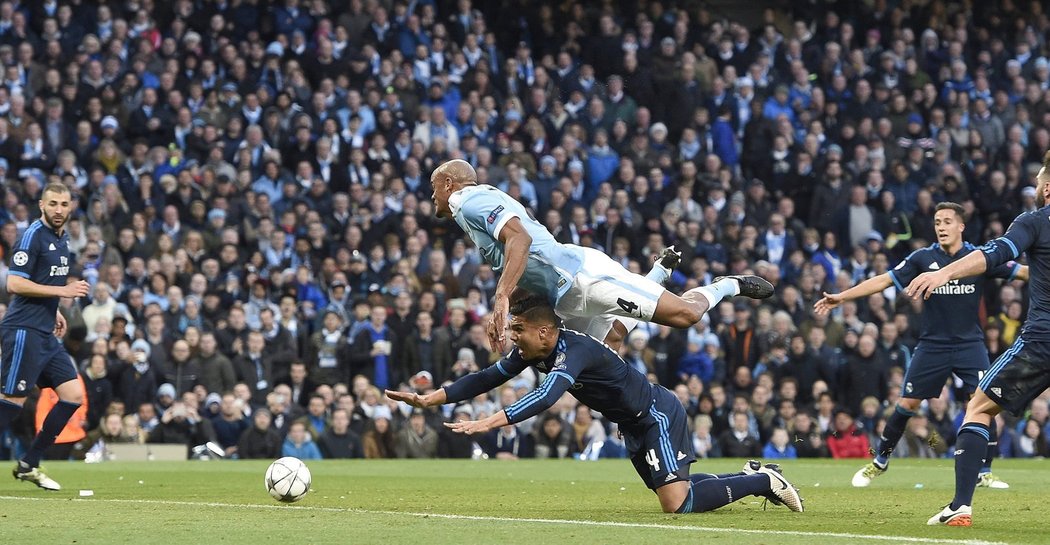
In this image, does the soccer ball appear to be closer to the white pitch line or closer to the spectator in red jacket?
the white pitch line

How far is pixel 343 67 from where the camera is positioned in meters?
26.5

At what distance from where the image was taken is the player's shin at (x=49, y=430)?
42.6 ft

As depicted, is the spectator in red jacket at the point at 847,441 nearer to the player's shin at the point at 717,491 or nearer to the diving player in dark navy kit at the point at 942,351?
the diving player in dark navy kit at the point at 942,351

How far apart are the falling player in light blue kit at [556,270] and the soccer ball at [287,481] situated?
204 cm

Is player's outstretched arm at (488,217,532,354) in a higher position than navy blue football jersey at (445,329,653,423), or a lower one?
higher

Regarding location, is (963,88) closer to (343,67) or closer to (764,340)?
(764,340)

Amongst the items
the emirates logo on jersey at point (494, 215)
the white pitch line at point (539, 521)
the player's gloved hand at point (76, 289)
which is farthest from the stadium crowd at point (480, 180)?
the emirates logo on jersey at point (494, 215)

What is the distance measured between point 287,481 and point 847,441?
488 inches

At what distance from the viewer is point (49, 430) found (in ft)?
42.8

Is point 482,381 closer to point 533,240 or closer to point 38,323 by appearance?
point 533,240

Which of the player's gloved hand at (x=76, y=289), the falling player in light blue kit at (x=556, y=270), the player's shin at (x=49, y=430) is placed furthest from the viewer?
the player's shin at (x=49, y=430)

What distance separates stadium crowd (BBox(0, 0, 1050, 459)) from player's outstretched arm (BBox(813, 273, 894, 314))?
10.4 meters

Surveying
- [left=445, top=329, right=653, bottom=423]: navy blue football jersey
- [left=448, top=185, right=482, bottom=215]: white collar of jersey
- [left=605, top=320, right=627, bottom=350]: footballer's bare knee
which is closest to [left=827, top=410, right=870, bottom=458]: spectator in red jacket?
[left=605, top=320, right=627, bottom=350]: footballer's bare knee

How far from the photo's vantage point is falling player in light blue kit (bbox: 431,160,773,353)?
10891 millimetres
